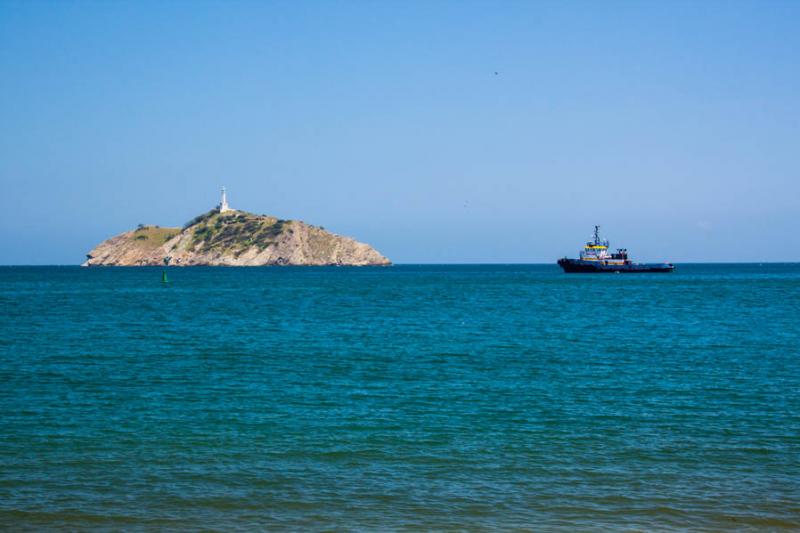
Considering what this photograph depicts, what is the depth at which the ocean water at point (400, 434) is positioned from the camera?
14.6 metres

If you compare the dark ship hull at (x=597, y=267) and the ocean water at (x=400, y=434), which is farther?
the dark ship hull at (x=597, y=267)

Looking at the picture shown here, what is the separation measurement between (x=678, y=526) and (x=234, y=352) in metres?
29.6

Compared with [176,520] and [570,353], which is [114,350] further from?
[176,520]

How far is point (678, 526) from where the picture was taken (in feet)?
44.7

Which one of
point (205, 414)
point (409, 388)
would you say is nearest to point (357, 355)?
point (409, 388)

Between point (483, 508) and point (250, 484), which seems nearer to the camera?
point (483, 508)

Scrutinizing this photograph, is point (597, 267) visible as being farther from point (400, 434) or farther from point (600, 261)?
point (400, 434)

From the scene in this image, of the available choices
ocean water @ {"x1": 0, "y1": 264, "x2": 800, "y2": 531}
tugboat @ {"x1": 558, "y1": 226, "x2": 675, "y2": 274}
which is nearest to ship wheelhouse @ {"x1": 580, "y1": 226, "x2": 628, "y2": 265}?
tugboat @ {"x1": 558, "y1": 226, "x2": 675, "y2": 274}

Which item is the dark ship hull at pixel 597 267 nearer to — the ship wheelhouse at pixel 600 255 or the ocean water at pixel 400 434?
the ship wheelhouse at pixel 600 255

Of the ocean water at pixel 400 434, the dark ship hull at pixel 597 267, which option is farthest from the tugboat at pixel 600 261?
the ocean water at pixel 400 434

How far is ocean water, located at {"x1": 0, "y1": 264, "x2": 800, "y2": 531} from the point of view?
573 inches

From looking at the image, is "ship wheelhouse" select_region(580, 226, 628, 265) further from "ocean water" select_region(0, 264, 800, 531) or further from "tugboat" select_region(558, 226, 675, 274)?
"ocean water" select_region(0, 264, 800, 531)

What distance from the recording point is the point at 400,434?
20609mm

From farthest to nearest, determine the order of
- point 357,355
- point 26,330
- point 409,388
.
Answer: point 26,330 → point 357,355 → point 409,388
